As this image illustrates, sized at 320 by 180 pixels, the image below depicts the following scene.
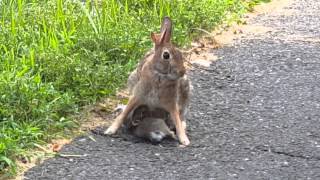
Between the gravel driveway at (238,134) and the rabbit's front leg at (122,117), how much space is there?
7 centimetres

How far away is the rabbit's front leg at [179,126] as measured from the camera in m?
5.23

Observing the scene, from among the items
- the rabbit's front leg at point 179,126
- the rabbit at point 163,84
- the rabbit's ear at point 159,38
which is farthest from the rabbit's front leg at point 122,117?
the rabbit's ear at point 159,38

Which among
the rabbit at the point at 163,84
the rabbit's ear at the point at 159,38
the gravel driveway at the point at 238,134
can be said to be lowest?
the gravel driveway at the point at 238,134

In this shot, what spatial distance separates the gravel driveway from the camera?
479cm

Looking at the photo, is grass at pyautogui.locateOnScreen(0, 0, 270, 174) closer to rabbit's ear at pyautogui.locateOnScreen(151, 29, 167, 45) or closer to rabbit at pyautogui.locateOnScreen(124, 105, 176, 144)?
rabbit at pyautogui.locateOnScreen(124, 105, 176, 144)

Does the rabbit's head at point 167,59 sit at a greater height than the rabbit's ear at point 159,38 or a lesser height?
lesser

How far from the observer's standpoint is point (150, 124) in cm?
526

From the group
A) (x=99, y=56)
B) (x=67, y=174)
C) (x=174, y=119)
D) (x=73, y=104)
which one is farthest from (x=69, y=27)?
(x=67, y=174)

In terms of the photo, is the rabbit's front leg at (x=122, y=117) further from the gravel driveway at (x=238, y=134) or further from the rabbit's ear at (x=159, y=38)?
the rabbit's ear at (x=159, y=38)

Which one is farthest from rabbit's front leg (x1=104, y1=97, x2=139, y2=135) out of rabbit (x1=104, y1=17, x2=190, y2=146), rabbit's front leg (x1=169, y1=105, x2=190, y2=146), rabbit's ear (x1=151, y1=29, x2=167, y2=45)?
rabbit's ear (x1=151, y1=29, x2=167, y2=45)

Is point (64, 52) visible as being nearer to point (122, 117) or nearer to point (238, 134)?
point (122, 117)

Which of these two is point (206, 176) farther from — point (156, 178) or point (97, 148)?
point (97, 148)

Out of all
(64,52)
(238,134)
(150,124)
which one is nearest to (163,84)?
(150,124)

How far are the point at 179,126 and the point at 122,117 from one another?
392mm
